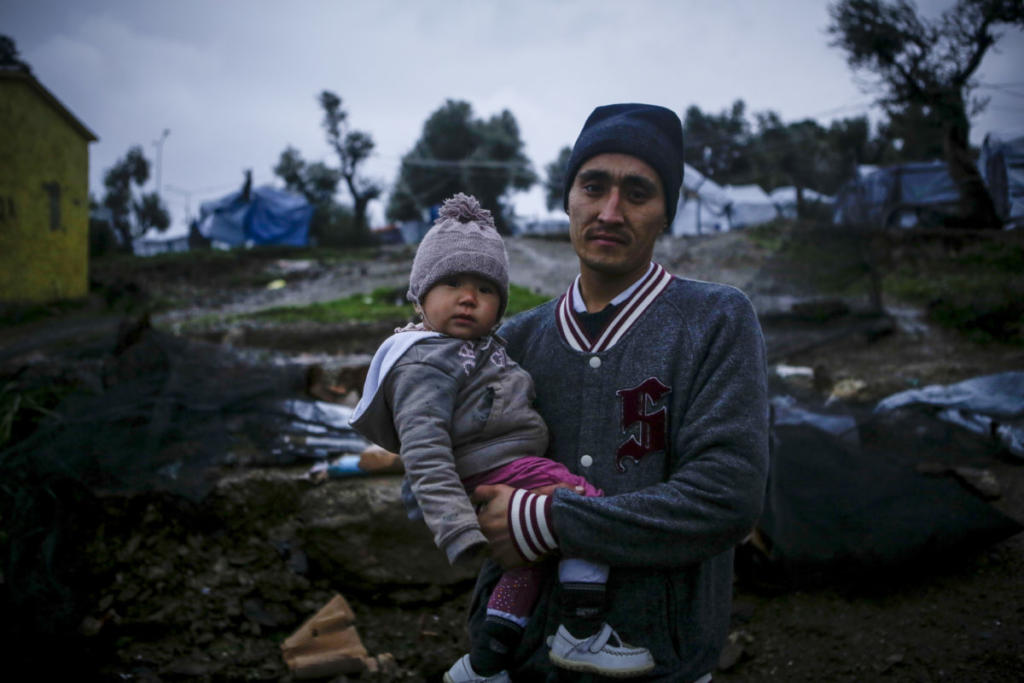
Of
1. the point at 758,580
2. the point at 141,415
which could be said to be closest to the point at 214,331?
the point at 141,415

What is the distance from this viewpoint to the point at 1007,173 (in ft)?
23.3

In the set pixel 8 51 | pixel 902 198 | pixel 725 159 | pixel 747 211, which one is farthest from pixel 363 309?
pixel 725 159

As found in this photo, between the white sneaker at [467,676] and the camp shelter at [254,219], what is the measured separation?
28677 millimetres

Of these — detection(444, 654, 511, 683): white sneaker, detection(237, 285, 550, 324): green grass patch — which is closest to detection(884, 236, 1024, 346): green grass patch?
detection(237, 285, 550, 324): green grass patch

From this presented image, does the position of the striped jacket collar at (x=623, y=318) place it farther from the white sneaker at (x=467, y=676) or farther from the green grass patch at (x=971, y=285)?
the green grass patch at (x=971, y=285)

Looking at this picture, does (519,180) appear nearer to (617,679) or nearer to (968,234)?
(968,234)

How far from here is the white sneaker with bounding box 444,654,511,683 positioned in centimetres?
159

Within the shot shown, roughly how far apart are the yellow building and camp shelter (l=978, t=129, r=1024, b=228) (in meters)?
14.3

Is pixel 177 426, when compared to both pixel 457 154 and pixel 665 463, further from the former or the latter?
pixel 457 154

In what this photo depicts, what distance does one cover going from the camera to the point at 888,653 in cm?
311

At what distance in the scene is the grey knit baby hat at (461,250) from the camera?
5.49 feet

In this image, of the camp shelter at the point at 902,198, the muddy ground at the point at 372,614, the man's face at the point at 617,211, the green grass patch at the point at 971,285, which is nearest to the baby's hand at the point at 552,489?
the man's face at the point at 617,211

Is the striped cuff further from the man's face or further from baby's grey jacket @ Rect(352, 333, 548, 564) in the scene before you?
the man's face

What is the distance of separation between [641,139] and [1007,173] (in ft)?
24.6
